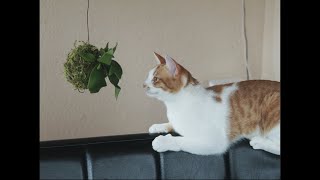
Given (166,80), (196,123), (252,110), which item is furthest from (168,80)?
(252,110)

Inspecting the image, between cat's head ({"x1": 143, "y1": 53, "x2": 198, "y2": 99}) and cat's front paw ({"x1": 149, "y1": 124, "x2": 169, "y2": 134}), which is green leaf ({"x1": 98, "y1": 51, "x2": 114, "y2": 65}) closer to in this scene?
cat's head ({"x1": 143, "y1": 53, "x2": 198, "y2": 99})

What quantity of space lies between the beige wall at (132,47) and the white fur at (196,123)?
205 mm

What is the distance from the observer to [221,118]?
36.6 inches

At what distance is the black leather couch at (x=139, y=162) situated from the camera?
89 cm

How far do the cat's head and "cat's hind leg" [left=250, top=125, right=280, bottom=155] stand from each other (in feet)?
0.83

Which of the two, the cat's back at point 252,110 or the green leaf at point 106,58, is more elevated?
the green leaf at point 106,58

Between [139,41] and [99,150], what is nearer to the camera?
[99,150]

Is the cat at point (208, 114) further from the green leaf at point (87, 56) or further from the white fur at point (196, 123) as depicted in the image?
the green leaf at point (87, 56)

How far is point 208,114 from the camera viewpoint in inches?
36.4

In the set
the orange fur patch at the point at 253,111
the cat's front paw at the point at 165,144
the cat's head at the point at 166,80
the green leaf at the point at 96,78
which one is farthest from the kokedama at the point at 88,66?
the orange fur patch at the point at 253,111

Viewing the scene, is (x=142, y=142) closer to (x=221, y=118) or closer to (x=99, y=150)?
(x=99, y=150)

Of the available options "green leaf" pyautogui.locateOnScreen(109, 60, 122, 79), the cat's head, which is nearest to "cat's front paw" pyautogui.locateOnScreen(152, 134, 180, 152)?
the cat's head
